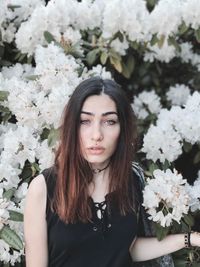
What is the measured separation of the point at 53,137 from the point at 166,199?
Answer: 1.86ft

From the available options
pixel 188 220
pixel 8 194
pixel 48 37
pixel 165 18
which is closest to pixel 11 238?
pixel 8 194

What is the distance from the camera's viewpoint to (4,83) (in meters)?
2.62

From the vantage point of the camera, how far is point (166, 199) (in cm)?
208

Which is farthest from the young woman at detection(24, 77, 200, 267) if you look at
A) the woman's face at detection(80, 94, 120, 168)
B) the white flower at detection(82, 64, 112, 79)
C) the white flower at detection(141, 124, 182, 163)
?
the white flower at detection(82, 64, 112, 79)

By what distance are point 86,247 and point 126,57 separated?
5.16 feet

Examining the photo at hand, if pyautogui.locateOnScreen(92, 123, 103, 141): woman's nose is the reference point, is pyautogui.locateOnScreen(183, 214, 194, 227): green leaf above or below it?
below

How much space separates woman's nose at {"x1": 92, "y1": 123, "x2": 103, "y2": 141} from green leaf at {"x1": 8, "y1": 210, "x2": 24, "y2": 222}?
461 millimetres

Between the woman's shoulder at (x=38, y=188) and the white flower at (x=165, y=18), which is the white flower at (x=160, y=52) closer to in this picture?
the white flower at (x=165, y=18)

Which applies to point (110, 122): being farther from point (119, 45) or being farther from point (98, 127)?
point (119, 45)

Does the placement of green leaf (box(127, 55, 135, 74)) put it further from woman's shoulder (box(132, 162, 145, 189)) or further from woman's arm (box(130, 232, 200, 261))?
woman's arm (box(130, 232, 200, 261))

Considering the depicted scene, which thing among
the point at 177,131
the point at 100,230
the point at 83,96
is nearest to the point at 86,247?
the point at 100,230

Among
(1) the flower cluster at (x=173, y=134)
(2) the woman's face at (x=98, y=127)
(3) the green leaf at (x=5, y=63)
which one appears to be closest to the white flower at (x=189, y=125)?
(1) the flower cluster at (x=173, y=134)

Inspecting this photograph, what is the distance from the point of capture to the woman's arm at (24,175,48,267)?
1930 mm

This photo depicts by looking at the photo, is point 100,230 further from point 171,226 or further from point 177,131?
point 177,131
